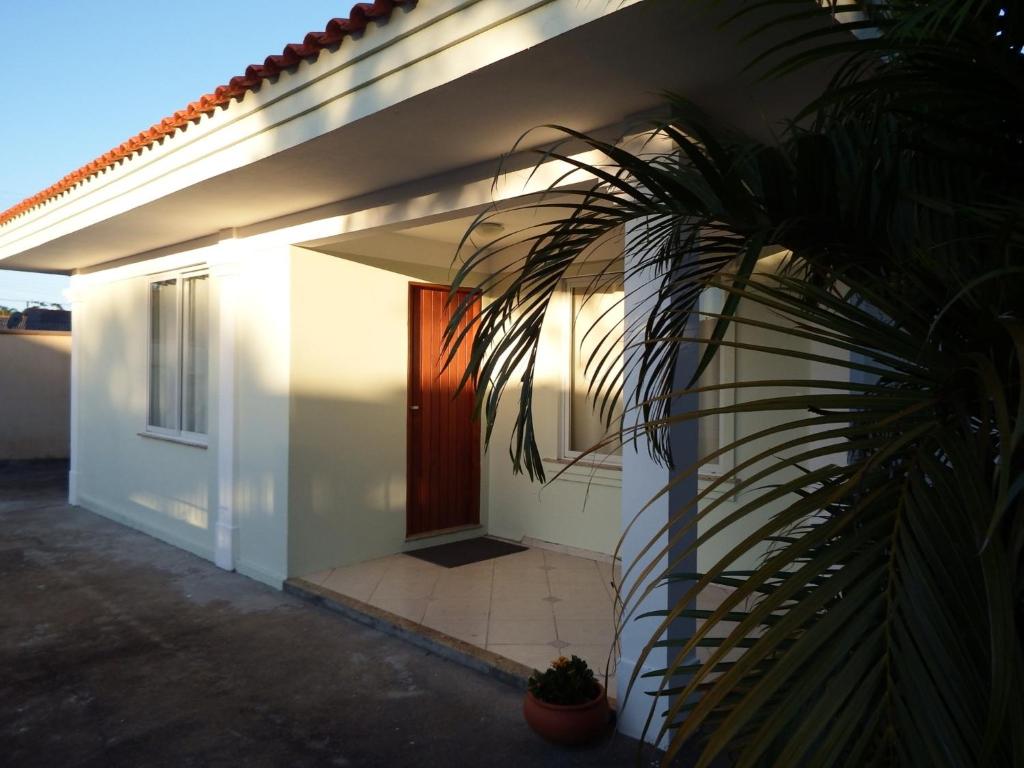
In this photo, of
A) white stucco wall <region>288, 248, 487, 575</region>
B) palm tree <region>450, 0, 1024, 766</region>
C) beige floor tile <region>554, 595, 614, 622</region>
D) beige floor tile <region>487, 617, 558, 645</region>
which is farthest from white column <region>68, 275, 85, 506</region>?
palm tree <region>450, 0, 1024, 766</region>

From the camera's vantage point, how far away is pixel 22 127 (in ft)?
53.2

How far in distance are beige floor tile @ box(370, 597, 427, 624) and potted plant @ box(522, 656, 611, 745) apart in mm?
1509

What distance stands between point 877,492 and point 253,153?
158 inches

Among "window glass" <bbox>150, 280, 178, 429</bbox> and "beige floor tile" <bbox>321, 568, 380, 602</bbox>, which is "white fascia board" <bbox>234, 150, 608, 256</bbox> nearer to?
"window glass" <bbox>150, 280, 178, 429</bbox>

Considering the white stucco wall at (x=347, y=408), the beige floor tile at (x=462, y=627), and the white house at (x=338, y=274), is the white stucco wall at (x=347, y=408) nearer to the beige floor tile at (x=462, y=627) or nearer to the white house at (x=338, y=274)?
the white house at (x=338, y=274)

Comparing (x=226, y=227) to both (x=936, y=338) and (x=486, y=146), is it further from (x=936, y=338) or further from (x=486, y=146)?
(x=936, y=338)

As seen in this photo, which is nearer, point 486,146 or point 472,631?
point 486,146

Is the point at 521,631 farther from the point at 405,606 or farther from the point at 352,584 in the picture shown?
the point at 352,584

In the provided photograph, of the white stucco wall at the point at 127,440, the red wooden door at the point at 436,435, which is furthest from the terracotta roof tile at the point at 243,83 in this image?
the red wooden door at the point at 436,435

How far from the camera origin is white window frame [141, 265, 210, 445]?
268 inches

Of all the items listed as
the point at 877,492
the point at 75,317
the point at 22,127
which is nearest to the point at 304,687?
the point at 877,492

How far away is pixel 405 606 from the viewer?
4965 millimetres

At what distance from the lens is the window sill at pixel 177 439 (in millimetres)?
6602

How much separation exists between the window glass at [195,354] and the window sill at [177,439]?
0.12m
